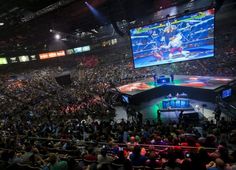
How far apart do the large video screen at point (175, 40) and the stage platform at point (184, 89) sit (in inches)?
88.4

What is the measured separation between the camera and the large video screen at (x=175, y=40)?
792 inches

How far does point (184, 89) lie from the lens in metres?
21.3

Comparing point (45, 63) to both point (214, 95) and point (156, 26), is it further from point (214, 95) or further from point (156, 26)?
point (214, 95)

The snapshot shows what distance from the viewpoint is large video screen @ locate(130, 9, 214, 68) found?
20125 millimetres

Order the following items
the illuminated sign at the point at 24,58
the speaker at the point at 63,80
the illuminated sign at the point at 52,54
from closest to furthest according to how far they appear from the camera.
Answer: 1. the speaker at the point at 63,80
2. the illuminated sign at the point at 24,58
3. the illuminated sign at the point at 52,54

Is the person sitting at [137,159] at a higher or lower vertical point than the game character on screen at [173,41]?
lower

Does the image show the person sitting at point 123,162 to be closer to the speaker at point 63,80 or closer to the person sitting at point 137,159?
the person sitting at point 137,159

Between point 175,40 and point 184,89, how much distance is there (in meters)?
4.39

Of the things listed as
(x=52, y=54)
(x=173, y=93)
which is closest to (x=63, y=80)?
(x=52, y=54)

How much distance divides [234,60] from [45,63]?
31.4 meters

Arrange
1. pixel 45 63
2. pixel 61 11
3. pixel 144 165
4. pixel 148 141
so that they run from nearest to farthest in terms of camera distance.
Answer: pixel 144 165
pixel 148 141
pixel 61 11
pixel 45 63

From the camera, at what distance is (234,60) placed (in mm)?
29797

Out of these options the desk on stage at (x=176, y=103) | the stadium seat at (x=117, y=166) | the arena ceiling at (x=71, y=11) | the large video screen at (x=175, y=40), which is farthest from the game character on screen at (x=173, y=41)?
the stadium seat at (x=117, y=166)

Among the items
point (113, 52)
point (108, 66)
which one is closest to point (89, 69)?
point (108, 66)
